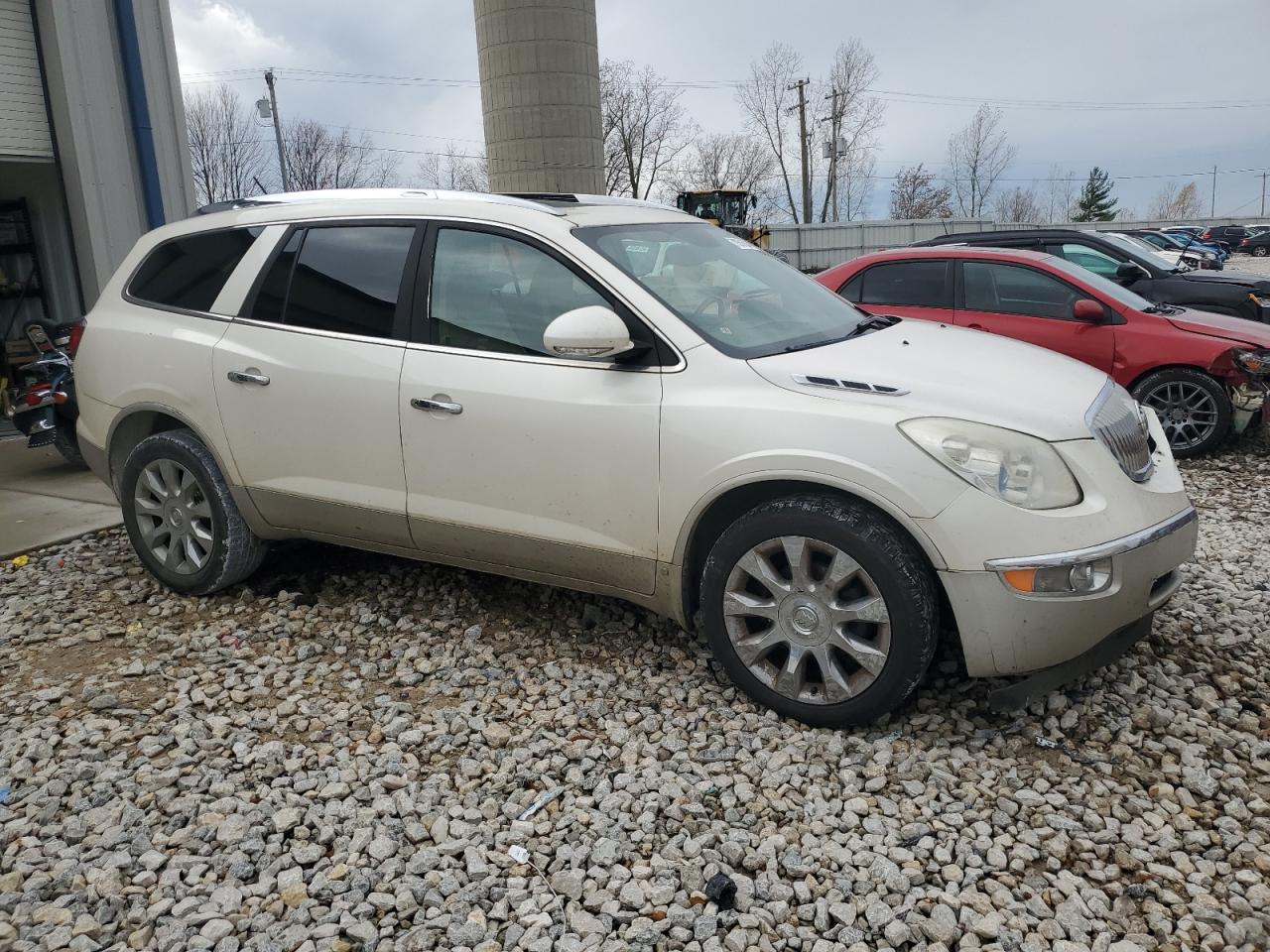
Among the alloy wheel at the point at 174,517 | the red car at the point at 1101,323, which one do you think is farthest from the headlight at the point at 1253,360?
the alloy wheel at the point at 174,517

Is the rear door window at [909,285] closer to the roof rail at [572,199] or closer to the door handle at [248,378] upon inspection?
the roof rail at [572,199]

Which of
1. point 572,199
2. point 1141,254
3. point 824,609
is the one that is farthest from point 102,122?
point 1141,254

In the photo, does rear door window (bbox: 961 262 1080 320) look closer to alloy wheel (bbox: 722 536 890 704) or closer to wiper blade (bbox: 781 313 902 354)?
wiper blade (bbox: 781 313 902 354)

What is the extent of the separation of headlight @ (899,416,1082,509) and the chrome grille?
0.29 metres

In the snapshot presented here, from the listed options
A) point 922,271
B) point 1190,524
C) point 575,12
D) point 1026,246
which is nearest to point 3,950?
point 1190,524

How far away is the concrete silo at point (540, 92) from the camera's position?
2222 cm

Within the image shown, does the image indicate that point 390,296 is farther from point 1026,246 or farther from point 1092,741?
point 1026,246

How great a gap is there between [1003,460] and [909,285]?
5409 mm

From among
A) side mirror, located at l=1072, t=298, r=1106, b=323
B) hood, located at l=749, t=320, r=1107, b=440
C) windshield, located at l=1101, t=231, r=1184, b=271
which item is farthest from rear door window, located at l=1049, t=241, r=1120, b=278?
hood, located at l=749, t=320, r=1107, b=440

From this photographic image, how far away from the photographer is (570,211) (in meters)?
3.98

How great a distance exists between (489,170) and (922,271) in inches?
718

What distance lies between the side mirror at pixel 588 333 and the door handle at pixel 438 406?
51cm

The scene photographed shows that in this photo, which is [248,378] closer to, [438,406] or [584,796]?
[438,406]

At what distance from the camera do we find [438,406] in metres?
3.78
